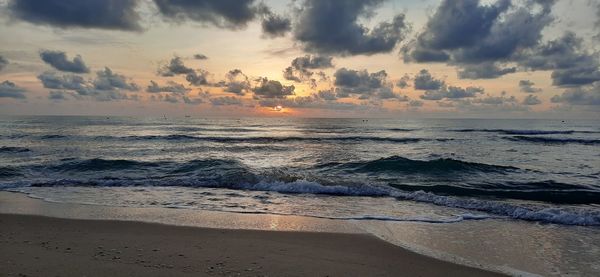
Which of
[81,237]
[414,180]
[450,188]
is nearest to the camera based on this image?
[81,237]

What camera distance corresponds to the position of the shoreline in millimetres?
6176

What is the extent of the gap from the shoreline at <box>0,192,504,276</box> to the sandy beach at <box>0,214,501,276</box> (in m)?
0.02

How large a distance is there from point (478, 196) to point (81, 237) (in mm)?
13320

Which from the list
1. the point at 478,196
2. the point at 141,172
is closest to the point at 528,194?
the point at 478,196

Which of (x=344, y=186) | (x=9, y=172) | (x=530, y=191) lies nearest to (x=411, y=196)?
(x=344, y=186)

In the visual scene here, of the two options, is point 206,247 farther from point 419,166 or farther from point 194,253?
point 419,166

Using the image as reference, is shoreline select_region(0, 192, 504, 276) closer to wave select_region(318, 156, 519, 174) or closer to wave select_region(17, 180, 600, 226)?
wave select_region(17, 180, 600, 226)

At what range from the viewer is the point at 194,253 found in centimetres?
697

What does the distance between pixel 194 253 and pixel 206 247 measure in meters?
0.47

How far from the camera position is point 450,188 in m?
16.6

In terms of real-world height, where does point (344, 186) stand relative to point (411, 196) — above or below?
above

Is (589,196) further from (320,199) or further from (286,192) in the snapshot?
(286,192)

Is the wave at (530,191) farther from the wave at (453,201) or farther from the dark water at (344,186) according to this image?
the wave at (453,201)

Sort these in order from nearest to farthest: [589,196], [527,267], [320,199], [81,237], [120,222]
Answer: [527,267]
[81,237]
[120,222]
[320,199]
[589,196]
